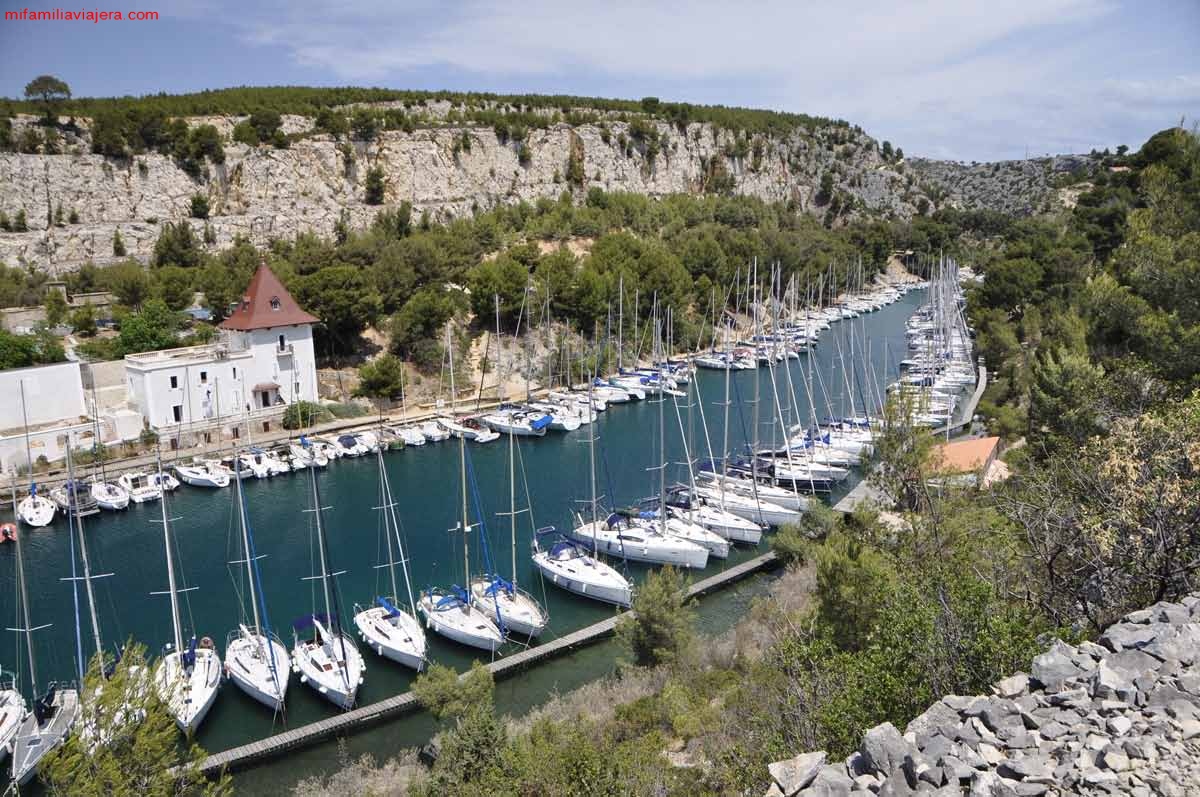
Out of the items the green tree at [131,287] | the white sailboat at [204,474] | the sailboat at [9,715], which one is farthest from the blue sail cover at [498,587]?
the green tree at [131,287]

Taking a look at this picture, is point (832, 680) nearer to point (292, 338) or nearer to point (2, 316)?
point (292, 338)

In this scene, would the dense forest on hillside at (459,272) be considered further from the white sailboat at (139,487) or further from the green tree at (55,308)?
the white sailboat at (139,487)

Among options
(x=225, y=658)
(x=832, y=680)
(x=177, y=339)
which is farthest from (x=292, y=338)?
(x=832, y=680)

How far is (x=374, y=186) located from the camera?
204ft

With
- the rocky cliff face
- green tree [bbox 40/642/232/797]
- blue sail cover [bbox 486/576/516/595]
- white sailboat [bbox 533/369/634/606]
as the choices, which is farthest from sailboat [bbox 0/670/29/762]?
the rocky cliff face

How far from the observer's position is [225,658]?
18109mm

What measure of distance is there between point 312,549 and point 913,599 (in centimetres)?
1912

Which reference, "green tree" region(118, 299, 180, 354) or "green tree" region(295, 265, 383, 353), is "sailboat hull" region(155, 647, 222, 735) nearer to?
"green tree" region(118, 299, 180, 354)

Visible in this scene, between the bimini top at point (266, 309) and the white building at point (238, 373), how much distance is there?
0.15 ft

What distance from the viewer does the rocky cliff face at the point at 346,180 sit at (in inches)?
1937

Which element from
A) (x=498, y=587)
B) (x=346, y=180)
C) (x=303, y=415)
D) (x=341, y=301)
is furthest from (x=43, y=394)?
(x=346, y=180)

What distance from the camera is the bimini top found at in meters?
36.7

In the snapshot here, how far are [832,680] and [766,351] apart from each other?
132ft

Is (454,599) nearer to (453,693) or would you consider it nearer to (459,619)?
(459,619)
